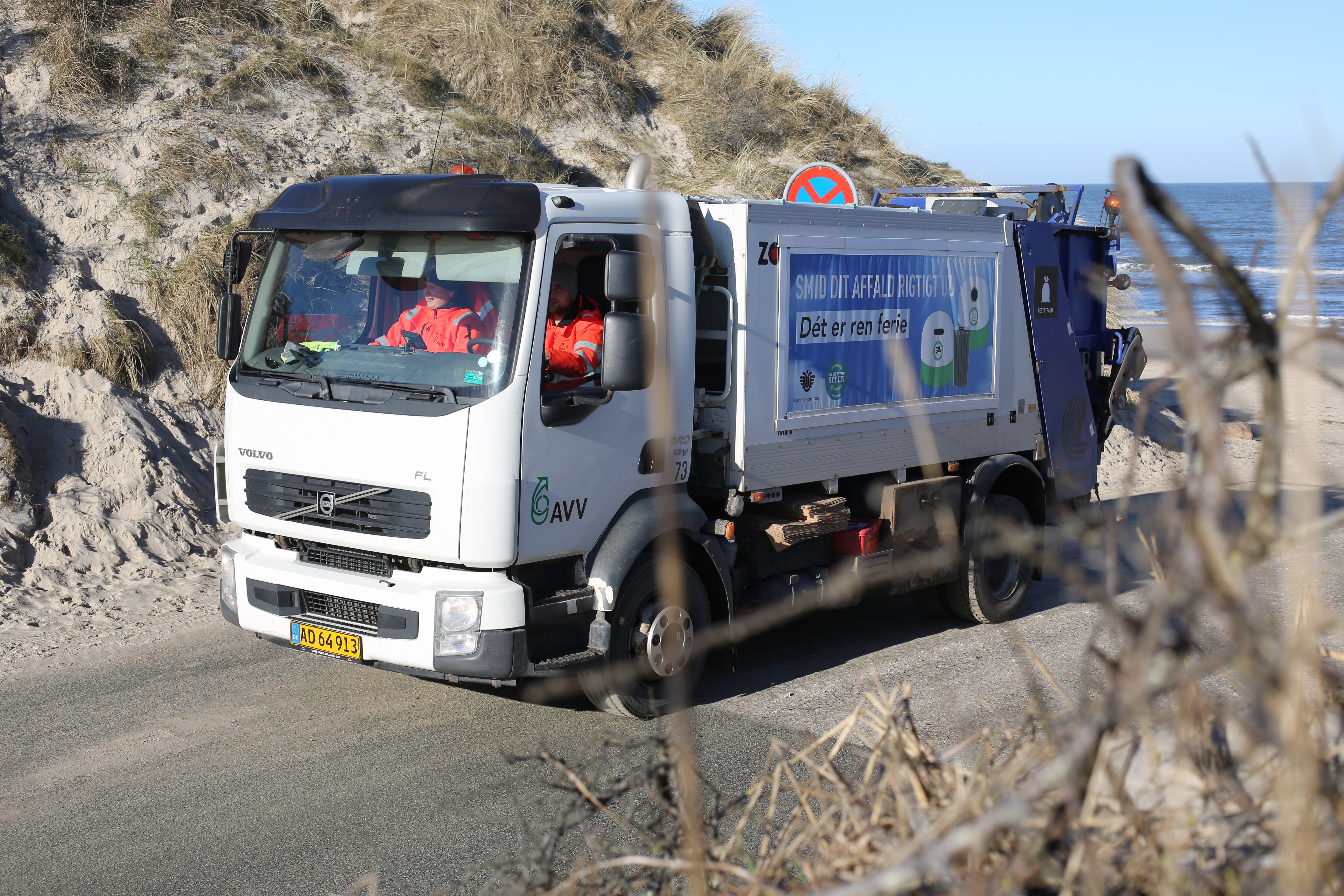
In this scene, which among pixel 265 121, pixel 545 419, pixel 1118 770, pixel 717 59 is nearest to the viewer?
pixel 1118 770

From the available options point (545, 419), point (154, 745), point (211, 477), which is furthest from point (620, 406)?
point (211, 477)

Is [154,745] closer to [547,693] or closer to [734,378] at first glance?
[547,693]

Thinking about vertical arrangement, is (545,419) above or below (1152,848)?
above

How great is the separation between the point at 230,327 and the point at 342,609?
1783 mm

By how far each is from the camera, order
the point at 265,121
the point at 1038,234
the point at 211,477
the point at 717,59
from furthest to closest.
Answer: the point at 717,59, the point at 265,121, the point at 211,477, the point at 1038,234

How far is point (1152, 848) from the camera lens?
6.51 feet

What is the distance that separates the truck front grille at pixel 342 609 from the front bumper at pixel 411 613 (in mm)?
12

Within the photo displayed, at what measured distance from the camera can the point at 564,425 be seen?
220 inches

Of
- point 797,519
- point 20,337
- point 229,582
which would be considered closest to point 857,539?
point 797,519

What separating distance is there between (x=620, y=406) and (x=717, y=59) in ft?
54.4

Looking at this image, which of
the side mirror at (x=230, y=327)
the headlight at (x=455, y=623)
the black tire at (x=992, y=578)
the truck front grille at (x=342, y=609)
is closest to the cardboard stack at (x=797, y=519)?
the black tire at (x=992, y=578)

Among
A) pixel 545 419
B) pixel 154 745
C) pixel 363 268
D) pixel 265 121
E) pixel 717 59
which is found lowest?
pixel 154 745

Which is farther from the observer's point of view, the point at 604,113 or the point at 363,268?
the point at 604,113

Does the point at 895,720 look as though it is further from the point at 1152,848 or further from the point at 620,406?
the point at 620,406
